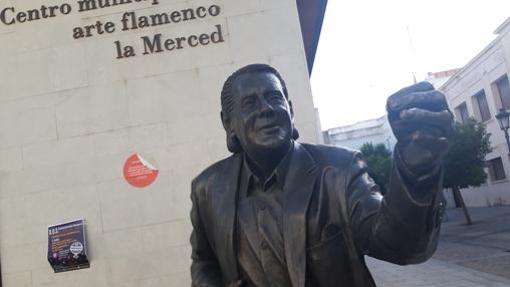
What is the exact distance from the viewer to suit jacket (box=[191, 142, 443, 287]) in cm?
111

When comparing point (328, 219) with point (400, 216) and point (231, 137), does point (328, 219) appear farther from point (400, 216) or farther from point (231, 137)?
point (231, 137)

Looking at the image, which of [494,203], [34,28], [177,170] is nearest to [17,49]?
[34,28]

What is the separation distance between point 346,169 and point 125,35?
Answer: 502cm

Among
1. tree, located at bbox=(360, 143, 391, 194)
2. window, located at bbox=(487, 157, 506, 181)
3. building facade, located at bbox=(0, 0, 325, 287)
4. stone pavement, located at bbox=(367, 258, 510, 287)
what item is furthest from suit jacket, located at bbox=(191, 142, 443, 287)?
window, located at bbox=(487, 157, 506, 181)

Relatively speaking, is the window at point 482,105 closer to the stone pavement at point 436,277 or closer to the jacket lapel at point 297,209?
the stone pavement at point 436,277

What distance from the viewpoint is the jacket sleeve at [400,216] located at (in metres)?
1.07

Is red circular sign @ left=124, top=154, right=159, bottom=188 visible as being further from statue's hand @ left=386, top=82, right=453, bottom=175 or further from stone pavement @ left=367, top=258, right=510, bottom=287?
stone pavement @ left=367, top=258, right=510, bottom=287

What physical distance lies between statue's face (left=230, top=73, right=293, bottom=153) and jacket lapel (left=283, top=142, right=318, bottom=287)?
0.10 m

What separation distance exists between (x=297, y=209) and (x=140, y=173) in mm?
4458

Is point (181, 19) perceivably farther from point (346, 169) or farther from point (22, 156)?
point (346, 169)

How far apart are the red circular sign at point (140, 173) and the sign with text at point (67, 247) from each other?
2.48 ft

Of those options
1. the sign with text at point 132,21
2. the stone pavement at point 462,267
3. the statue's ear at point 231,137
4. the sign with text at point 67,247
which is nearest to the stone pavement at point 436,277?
the stone pavement at point 462,267

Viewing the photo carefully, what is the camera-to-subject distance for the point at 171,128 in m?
5.70

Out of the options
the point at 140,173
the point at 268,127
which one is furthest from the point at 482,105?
the point at 268,127
